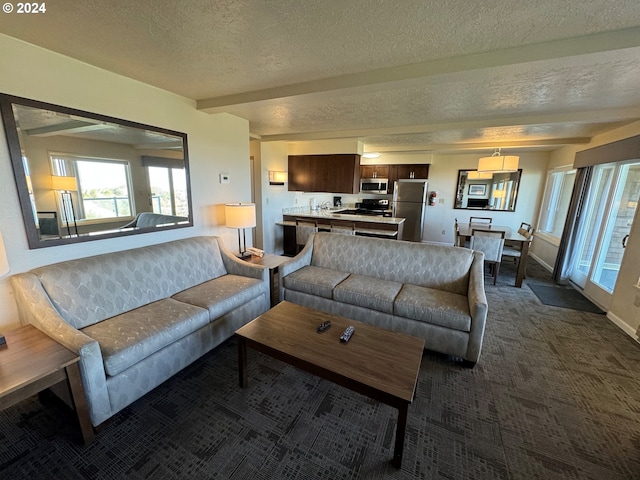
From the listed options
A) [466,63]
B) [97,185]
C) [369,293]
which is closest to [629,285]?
[369,293]

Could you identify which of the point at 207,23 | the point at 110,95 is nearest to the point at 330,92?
the point at 207,23

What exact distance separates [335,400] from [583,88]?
3345 mm

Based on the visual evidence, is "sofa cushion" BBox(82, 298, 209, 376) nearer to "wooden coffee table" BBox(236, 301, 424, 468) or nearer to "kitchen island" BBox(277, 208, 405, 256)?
"wooden coffee table" BBox(236, 301, 424, 468)

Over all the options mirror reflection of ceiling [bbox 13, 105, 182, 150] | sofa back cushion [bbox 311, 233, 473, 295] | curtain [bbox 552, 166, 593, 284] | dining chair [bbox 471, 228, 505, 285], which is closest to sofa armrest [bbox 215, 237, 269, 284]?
sofa back cushion [bbox 311, 233, 473, 295]

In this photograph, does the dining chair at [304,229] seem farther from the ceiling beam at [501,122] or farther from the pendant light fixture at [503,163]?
the pendant light fixture at [503,163]

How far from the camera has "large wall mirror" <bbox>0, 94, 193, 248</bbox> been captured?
1854 mm

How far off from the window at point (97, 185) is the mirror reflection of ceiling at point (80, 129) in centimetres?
18

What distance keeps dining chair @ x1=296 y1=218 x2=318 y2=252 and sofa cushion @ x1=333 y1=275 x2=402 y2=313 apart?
2.58m

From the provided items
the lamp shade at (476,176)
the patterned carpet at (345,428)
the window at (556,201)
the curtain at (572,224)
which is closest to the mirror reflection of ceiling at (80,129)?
the patterned carpet at (345,428)

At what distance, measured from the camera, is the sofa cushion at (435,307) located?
2219 millimetres

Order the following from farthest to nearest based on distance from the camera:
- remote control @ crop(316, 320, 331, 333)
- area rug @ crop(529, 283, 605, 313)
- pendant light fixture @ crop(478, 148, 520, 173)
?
pendant light fixture @ crop(478, 148, 520, 173) < area rug @ crop(529, 283, 605, 313) < remote control @ crop(316, 320, 331, 333)

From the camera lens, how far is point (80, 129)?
212 cm

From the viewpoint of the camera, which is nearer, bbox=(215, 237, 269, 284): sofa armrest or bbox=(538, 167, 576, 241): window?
bbox=(215, 237, 269, 284): sofa armrest

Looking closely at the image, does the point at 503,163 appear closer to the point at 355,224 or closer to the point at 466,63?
the point at 355,224
